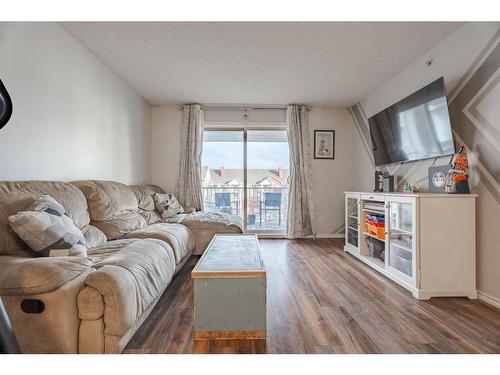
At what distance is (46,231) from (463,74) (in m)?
3.40

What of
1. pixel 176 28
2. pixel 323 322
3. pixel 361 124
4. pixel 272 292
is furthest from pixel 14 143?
pixel 361 124

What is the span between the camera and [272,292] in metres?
2.33

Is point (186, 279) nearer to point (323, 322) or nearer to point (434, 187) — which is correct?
point (323, 322)

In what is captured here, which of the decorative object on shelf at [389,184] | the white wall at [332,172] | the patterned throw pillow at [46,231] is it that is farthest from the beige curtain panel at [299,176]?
the patterned throw pillow at [46,231]

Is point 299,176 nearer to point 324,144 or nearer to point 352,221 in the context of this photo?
point 324,144

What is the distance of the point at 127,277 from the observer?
1449 mm

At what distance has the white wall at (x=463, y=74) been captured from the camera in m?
2.12

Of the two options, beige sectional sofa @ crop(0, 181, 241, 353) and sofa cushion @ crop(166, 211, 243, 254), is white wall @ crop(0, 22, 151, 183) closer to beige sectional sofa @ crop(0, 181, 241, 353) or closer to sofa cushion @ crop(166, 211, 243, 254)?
beige sectional sofa @ crop(0, 181, 241, 353)

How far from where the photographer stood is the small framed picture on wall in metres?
4.86

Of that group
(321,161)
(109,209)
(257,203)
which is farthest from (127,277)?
(321,161)

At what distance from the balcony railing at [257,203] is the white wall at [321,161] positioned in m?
0.65

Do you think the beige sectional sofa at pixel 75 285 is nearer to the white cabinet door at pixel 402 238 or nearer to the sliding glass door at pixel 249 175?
the white cabinet door at pixel 402 238

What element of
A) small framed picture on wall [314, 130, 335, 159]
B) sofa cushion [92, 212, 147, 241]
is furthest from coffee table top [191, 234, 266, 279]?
small framed picture on wall [314, 130, 335, 159]

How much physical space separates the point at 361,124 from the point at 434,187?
222cm
